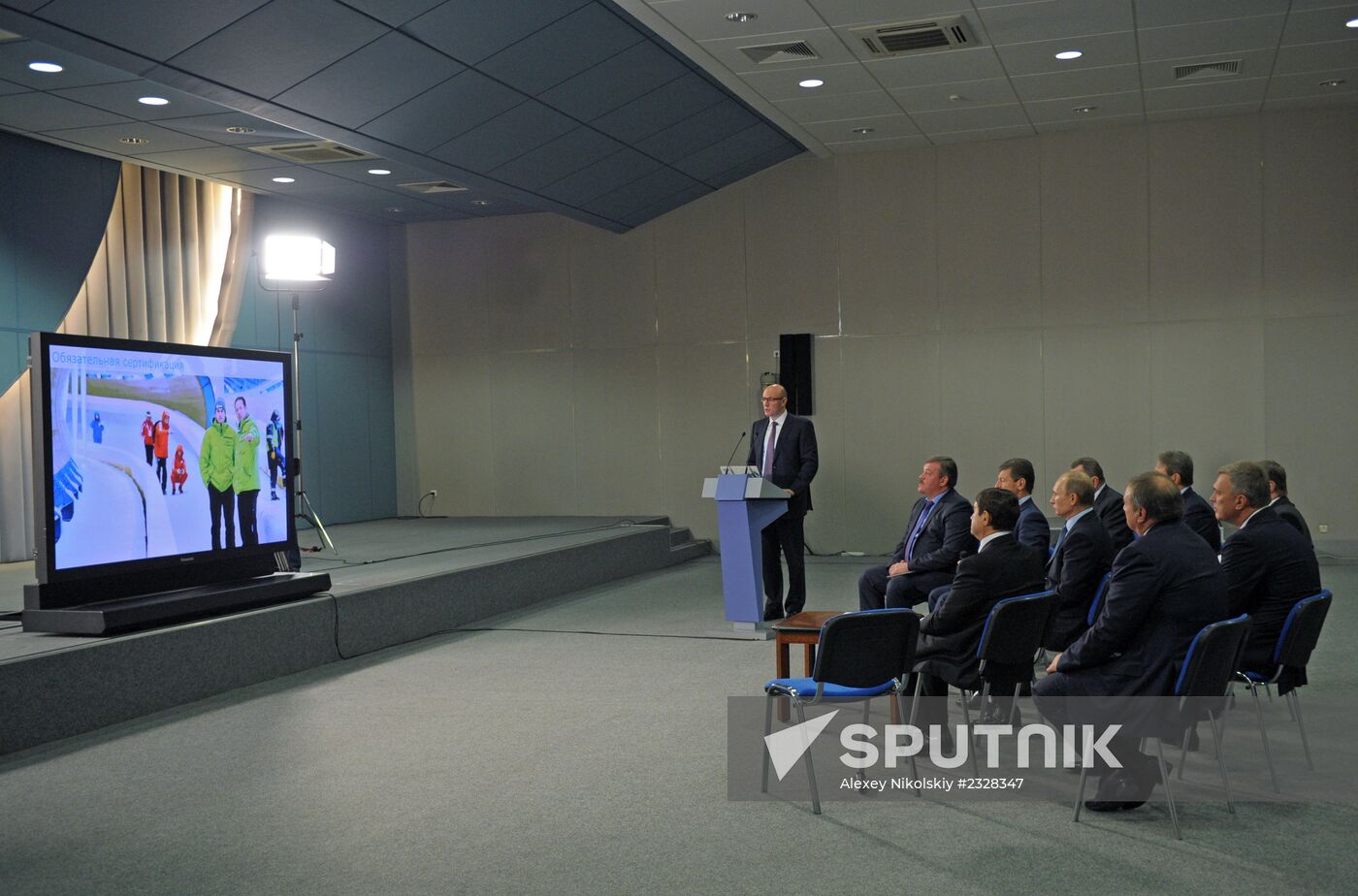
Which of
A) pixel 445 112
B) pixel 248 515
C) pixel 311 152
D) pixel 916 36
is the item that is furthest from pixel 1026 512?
pixel 311 152

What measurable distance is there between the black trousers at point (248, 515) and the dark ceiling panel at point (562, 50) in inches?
121

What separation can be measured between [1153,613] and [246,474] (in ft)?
15.7

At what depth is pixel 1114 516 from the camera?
5699mm

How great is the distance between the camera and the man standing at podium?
7.72 m

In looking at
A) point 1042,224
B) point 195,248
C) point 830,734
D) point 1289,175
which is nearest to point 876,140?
point 1042,224

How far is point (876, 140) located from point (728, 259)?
1.95 meters

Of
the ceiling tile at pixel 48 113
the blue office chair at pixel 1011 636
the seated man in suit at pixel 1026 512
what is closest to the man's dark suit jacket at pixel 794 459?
the seated man in suit at pixel 1026 512

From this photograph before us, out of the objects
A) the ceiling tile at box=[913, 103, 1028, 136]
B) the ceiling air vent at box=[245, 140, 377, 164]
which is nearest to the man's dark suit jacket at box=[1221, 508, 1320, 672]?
the ceiling tile at box=[913, 103, 1028, 136]

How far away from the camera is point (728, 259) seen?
475 inches

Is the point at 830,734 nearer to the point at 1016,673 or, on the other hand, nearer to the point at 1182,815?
the point at 1016,673

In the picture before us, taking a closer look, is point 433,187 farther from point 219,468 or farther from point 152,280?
point 219,468

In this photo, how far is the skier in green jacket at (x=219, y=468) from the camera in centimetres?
627

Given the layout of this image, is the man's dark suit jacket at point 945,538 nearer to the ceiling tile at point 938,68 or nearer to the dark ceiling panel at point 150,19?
the ceiling tile at point 938,68

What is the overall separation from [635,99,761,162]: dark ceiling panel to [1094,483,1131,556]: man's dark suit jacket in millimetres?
5111
